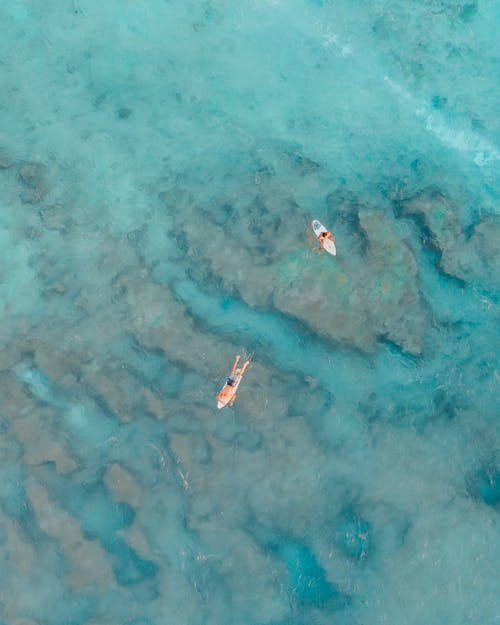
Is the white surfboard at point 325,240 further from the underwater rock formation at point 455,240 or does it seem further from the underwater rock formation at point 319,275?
the underwater rock formation at point 455,240

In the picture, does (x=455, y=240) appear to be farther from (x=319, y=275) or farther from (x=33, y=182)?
(x=33, y=182)

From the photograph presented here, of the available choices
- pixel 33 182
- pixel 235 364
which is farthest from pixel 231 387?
pixel 33 182

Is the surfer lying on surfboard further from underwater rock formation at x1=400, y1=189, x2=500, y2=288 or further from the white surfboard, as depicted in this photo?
underwater rock formation at x1=400, y1=189, x2=500, y2=288

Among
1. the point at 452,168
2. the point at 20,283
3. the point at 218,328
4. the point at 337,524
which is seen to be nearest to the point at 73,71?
the point at 20,283

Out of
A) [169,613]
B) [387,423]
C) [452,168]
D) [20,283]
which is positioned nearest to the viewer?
[169,613]

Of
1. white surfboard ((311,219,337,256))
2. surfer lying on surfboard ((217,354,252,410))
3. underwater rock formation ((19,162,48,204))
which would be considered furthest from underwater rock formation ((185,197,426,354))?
underwater rock formation ((19,162,48,204))

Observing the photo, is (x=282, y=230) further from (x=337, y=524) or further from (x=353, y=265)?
(x=337, y=524)
